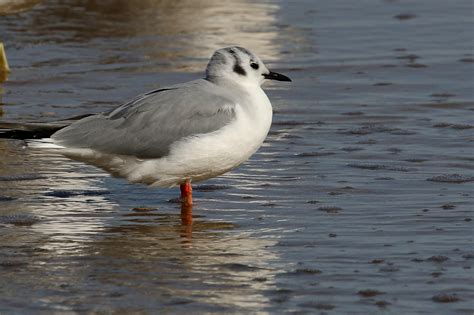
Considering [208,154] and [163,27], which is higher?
[208,154]

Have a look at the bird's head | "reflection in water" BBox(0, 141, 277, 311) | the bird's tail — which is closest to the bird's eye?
the bird's head

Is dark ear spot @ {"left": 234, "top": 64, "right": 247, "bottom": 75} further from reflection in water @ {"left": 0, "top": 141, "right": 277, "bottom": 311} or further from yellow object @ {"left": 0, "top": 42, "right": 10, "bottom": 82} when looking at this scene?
yellow object @ {"left": 0, "top": 42, "right": 10, "bottom": 82}

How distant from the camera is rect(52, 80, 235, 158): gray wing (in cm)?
695

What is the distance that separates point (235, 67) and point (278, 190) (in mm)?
814

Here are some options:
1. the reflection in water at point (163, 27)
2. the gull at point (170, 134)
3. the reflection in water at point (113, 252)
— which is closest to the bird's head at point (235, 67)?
the gull at point (170, 134)

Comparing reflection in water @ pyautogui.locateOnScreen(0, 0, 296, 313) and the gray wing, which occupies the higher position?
the gray wing

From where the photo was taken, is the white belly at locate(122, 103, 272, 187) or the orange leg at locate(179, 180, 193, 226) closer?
the white belly at locate(122, 103, 272, 187)

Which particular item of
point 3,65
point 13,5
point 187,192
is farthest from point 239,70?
point 13,5

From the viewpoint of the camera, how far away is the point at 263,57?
12.1 m

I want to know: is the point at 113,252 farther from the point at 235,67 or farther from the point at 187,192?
the point at 235,67

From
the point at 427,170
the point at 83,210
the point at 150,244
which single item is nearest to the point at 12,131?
the point at 83,210

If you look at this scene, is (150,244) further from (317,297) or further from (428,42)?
(428,42)

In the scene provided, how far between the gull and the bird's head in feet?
0.35

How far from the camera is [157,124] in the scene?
7012 millimetres
